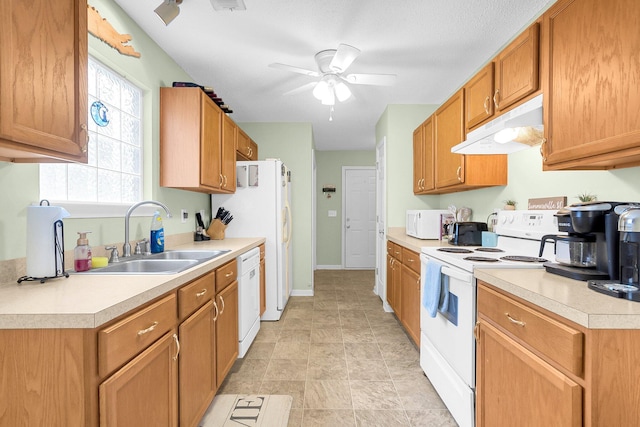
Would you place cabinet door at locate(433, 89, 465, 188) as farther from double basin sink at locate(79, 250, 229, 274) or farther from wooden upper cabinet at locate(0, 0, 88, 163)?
wooden upper cabinet at locate(0, 0, 88, 163)

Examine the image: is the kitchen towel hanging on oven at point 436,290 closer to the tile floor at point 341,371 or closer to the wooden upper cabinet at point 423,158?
the tile floor at point 341,371

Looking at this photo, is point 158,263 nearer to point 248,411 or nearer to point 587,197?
point 248,411

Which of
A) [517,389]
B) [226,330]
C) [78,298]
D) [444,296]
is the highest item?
[78,298]

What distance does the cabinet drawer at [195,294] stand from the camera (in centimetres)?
146

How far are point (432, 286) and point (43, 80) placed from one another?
6.99ft

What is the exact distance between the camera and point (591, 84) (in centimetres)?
129

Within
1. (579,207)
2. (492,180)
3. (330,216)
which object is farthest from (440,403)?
(330,216)

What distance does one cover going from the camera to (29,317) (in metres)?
0.90

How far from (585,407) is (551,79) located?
140 cm

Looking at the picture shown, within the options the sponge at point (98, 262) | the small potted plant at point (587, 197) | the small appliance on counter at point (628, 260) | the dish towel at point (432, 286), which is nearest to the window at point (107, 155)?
the sponge at point (98, 262)

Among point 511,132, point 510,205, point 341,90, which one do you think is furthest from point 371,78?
point 510,205

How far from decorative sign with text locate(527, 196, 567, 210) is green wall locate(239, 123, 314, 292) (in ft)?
9.36

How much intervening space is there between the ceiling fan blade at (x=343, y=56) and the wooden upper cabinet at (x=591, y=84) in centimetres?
108

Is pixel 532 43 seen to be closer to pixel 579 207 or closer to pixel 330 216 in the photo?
pixel 579 207
